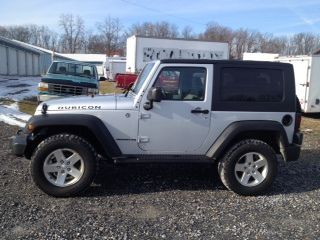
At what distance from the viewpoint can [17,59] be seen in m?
45.4

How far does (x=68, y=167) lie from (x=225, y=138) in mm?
2159

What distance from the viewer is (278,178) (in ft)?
21.9

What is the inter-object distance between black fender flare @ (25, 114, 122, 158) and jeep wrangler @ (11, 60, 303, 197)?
0.01m

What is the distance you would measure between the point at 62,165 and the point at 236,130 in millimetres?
2397

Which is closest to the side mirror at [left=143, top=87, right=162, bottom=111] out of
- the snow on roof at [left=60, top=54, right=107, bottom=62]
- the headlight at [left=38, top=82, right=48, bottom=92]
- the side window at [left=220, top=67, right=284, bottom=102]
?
the side window at [left=220, top=67, right=284, bottom=102]

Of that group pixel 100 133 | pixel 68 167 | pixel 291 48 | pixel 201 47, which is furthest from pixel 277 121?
pixel 291 48

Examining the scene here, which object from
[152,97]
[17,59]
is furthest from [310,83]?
[17,59]

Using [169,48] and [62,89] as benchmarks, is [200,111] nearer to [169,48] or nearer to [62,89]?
[62,89]

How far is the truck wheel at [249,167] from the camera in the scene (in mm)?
5676

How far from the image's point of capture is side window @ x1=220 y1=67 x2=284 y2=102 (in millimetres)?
5728

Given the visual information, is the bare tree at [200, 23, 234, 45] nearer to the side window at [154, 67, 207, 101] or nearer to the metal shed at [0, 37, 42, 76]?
the metal shed at [0, 37, 42, 76]

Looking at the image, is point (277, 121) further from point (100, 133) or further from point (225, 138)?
point (100, 133)

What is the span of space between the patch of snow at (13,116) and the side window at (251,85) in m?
6.70

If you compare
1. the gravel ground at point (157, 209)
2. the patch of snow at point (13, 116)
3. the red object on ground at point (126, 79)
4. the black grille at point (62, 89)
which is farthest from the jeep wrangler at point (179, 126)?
the red object on ground at point (126, 79)
